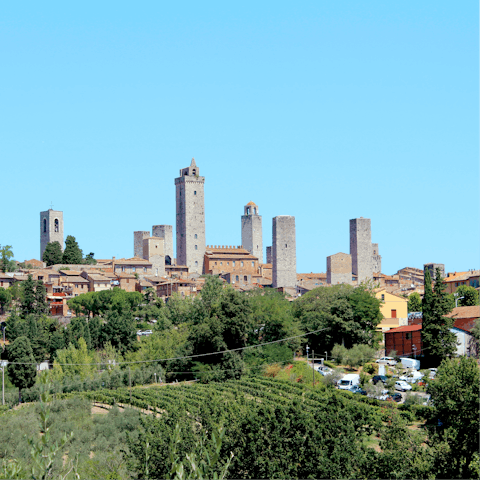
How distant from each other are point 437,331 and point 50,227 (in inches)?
3019

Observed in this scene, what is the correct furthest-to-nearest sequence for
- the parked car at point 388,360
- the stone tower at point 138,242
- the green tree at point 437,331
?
the stone tower at point 138,242 < the parked car at point 388,360 < the green tree at point 437,331

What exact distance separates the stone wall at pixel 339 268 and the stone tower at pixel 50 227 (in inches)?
1652

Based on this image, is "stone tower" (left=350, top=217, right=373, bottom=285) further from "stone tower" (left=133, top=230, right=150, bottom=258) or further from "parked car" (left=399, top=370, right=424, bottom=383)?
"parked car" (left=399, top=370, right=424, bottom=383)

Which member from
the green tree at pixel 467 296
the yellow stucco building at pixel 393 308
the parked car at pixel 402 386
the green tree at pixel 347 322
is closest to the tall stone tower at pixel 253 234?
the green tree at pixel 467 296

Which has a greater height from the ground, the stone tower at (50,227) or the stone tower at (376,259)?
the stone tower at (50,227)

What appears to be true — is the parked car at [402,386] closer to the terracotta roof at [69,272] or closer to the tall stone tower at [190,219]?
the terracotta roof at [69,272]

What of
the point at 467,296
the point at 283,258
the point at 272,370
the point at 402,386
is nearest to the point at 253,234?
the point at 283,258

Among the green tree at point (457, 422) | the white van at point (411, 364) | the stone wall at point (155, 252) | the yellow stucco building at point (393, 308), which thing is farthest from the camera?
the stone wall at point (155, 252)

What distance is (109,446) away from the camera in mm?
24953

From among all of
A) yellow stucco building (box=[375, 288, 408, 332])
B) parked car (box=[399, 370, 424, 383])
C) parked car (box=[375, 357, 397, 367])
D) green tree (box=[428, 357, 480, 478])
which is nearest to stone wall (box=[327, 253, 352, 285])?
yellow stucco building (box=[375, 288, 408, 332])

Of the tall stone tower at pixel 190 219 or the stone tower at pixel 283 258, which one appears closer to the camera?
the stone tower at pixel 283 258

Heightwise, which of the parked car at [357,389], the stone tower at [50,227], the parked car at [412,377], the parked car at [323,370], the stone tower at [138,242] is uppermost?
the stone tower at [50,227]

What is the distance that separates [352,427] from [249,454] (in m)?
3.47

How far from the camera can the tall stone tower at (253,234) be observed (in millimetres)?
102562
